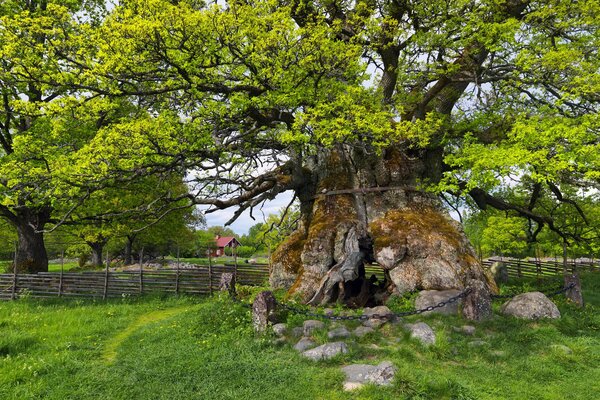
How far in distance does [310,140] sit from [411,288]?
4.73m

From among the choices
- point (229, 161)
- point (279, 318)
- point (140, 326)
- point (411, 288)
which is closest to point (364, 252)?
point (411, 288)

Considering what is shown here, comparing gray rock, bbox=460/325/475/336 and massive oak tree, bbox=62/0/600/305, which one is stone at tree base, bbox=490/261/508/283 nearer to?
massive oak tree, bbox=62/0/600/305

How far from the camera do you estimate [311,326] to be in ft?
26.8

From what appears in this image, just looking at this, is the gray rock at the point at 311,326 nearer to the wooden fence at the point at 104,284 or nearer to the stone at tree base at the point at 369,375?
the stone at tree base at the point at 369,375

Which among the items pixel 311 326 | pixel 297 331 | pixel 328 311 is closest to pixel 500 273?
pixel 328 311

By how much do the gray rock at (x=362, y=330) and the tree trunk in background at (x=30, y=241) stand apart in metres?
14.7

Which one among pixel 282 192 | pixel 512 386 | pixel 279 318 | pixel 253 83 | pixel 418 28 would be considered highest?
pixel 418 28

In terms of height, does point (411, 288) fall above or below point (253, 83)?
below

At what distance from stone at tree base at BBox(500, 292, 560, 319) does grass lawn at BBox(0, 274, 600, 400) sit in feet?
0.91

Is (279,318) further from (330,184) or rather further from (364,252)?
(330,184)

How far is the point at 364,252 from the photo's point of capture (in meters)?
11.7

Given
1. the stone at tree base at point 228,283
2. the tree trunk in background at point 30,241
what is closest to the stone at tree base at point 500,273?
the stone at tree base at point 228,283

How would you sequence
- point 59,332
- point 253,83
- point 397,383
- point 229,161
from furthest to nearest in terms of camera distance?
point 229,161, point 253,83, point 59,332, point 397,383

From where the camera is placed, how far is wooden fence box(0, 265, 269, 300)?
15.2 m
